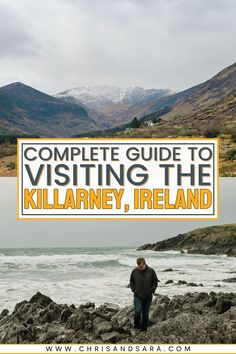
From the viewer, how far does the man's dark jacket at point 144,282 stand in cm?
843

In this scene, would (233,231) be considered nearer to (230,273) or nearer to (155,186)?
(230,273)

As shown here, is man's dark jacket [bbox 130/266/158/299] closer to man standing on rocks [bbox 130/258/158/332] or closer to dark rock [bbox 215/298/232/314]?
man standing on rocks [bbox 130/258/158/332]

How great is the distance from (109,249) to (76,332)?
4.48m

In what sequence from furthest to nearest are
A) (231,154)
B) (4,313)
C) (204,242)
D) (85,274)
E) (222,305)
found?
(204,242) < (85,274) < (231,154) < (4,313) < (222,305)

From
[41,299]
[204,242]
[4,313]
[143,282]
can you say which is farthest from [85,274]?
[143,282]

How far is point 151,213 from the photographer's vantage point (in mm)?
10500

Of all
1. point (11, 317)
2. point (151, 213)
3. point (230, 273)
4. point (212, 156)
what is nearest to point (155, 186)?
point (151, 213)

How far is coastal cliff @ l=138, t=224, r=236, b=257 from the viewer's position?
14.2m

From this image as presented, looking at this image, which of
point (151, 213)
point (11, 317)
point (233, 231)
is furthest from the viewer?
point (233, 231)

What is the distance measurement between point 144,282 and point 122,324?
7.36 feet

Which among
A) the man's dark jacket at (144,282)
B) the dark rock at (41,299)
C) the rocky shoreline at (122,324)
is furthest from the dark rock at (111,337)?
the dark rock at (41,299)

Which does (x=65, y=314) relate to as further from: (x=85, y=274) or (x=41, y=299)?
(x=85, y=274)

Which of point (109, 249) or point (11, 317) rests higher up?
point (109, 249)

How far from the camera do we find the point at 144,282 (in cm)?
843
